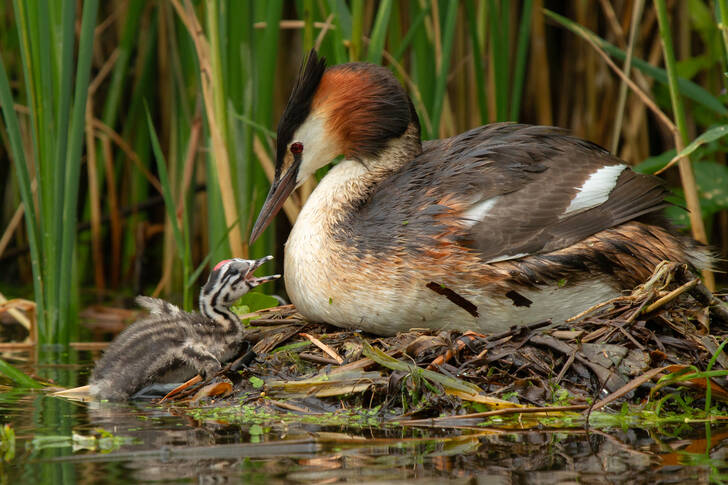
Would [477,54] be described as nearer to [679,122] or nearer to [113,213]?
[679,122]

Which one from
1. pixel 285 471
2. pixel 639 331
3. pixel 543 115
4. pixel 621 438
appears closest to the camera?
pixel 285 471

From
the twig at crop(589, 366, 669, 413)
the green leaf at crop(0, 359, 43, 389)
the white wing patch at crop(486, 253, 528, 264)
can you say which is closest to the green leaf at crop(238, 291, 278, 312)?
the green leaf at crop(0, 359, 43, 389)

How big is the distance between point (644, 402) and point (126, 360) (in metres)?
2.21

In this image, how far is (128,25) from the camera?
712 cm

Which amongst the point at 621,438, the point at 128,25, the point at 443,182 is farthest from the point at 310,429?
A: the point at 128,25

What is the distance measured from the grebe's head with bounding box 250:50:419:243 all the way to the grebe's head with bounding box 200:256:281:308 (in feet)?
0.89

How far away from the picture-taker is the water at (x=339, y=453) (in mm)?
2795

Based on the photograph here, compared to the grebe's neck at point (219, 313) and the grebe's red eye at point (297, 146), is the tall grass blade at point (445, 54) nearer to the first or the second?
the grebe's red eye at point (297, 146)

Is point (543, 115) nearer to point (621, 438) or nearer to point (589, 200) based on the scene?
point (589, 200)

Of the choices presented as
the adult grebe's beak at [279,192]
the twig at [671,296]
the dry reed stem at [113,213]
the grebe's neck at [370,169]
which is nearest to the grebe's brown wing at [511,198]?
the grebe's neck at [370,169]

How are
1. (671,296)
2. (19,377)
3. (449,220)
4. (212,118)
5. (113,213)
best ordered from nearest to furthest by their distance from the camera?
1. (671,296)
2. (19,377)
3. (449,220)
4. (212,118)
5. (113,213)

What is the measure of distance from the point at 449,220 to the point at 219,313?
45.9 inches

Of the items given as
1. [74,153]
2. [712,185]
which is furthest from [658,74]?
[74,153]

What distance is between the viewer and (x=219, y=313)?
4660mm
